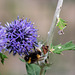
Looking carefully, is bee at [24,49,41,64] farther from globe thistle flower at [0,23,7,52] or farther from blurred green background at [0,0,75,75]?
blurred green background at [0,0,75,75]

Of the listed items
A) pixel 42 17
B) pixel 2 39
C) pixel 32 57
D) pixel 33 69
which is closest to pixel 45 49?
pixel 32 57

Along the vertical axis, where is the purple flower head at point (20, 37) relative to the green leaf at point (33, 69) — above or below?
above

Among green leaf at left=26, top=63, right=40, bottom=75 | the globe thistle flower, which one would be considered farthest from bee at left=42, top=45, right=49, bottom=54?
the globe thistle flower

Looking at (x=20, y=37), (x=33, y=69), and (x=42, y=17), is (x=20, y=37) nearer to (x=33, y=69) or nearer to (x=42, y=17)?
(x=33, y=69)

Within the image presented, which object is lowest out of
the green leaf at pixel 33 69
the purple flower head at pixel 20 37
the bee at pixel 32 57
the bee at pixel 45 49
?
the green leaf at pixel 33 69

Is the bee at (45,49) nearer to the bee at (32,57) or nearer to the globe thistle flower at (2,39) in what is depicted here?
the bee at (32,57)

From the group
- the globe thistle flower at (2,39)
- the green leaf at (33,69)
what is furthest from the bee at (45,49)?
the globe thistle flower at (2,39)
